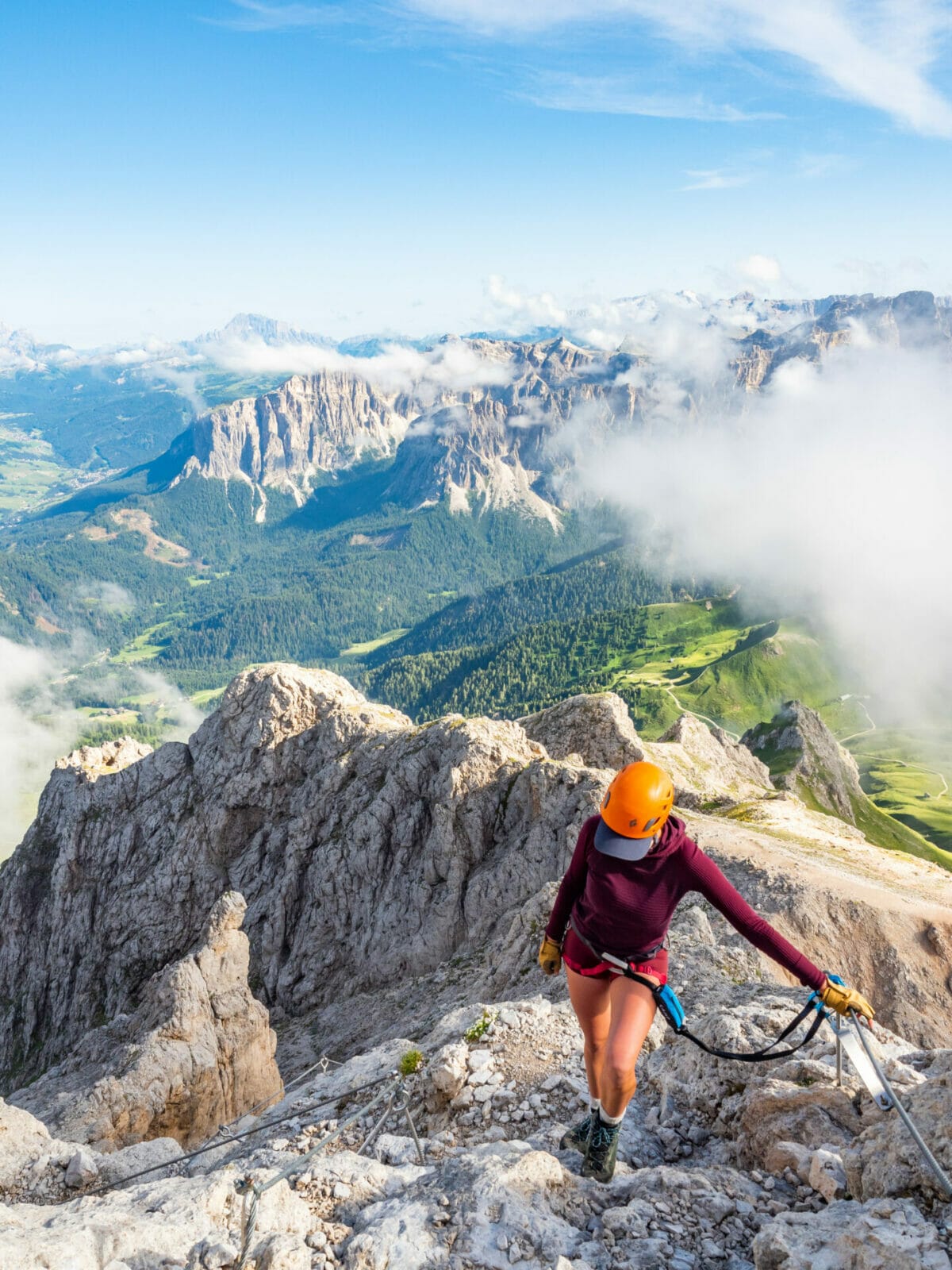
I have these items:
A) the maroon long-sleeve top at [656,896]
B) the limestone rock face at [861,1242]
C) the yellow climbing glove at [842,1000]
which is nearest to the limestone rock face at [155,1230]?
the maroon long-sleeve top at [656,896]

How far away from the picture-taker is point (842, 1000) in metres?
11.0

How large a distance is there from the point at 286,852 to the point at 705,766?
4833 centimetres

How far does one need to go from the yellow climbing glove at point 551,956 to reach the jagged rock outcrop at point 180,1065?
29.7 m

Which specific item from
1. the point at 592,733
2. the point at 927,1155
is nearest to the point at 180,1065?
the point at 927,1155

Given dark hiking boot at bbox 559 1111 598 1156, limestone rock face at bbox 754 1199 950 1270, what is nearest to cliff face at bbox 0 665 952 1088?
dark hiking boot at bbox 559 1111 598 1156

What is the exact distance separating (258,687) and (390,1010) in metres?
33.2

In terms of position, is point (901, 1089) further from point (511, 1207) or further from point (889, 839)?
point (889, 839)

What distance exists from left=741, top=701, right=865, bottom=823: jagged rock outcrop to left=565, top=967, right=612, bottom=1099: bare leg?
12533 cm

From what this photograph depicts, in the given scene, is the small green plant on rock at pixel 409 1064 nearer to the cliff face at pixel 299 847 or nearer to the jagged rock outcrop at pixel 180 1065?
the jagged rock outcrop at pixel 180 1065

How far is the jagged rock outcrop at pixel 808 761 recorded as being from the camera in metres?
133

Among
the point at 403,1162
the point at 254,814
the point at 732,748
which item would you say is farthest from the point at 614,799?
the point at 732,748

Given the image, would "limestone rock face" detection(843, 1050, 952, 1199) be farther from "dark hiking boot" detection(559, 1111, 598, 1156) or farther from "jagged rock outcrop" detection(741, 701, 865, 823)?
"jagged rock outcrop" detection(741, 701, 865, 823)

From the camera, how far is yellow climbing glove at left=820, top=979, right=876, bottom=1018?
36.0ft

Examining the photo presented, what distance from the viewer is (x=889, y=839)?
144 metres
